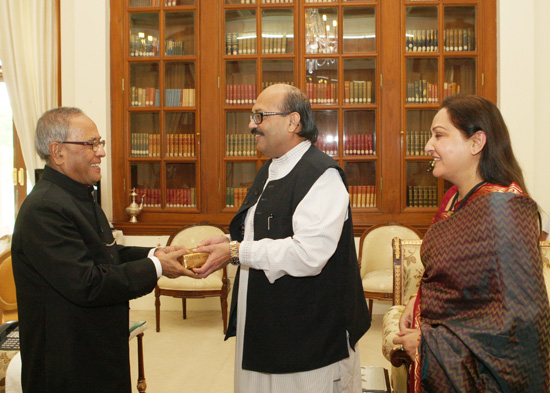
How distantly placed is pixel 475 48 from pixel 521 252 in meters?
4.26

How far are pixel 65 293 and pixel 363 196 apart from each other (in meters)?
3.93

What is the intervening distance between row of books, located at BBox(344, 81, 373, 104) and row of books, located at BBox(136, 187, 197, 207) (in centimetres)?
193

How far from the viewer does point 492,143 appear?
171 cm

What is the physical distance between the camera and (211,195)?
5.51 m

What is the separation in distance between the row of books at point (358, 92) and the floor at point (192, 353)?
7.44ft

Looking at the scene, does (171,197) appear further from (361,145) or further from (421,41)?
(421,41)

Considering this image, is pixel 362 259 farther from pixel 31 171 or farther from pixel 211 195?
pixel 31 171

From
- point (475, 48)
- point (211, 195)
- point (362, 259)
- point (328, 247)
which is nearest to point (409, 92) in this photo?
point (475, 48)

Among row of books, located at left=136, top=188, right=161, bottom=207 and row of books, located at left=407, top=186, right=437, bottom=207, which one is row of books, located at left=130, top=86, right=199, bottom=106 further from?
row of books, located at left=407, top=186, right=437, bottom=207

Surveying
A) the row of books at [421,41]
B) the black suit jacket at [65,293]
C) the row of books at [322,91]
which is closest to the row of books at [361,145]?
the row of books at [322,91]

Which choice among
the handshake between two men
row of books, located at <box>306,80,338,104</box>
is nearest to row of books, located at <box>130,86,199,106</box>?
row of books, located at <box>306,80,338,104</box>

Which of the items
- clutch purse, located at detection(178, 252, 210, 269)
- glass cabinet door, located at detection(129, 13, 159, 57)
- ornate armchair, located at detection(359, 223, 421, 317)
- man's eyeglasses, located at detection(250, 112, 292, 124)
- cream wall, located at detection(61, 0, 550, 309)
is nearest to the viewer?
man's eyeglasses, located at detection(250, 112, 292, 124)

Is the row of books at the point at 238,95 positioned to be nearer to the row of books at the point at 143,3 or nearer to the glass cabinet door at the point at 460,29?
the row of books at the point at 143,3

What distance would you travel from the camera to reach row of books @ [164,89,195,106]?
5531 millimetres
